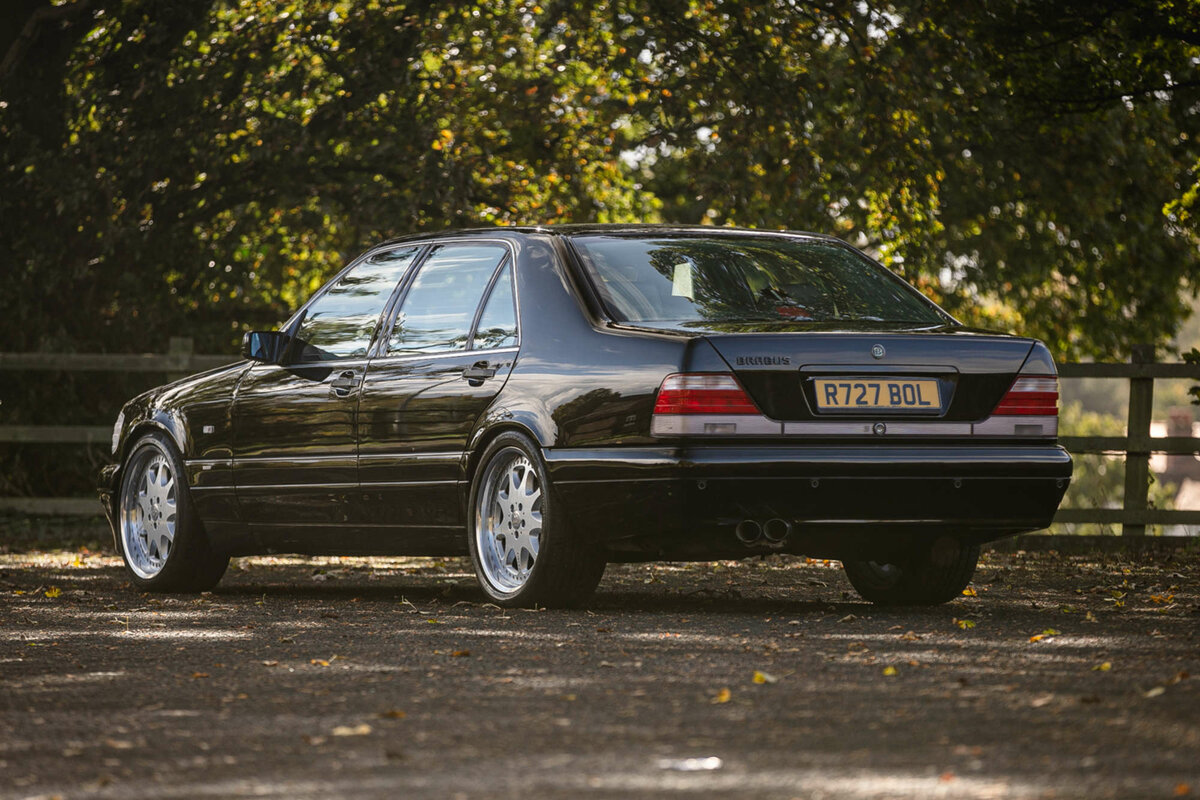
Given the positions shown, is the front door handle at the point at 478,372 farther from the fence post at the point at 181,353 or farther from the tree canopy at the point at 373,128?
the tree canopy at the point at 373,128

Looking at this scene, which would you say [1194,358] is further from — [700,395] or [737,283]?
[700,395]

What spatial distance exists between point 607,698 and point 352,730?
796mm

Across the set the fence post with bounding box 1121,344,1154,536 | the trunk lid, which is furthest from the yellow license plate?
the fence post with bounding box 1121,344,1154,536

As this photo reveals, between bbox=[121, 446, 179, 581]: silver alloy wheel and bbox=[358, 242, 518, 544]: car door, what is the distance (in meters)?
1.50

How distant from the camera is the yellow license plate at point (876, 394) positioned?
7152 mm

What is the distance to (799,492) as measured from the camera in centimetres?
711

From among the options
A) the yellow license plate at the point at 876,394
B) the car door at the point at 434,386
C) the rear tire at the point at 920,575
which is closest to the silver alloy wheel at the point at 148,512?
the car door at the point at 434,386

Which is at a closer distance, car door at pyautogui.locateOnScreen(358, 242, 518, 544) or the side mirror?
car door at pyautogui.locateOnScreen(358, 242, 518, 544)

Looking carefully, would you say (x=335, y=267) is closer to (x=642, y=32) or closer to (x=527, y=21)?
(x=527, y=21)

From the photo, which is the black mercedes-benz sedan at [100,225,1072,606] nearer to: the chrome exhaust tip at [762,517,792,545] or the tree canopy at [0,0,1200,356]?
the chrome exhaust tip at [762,517,792,545]

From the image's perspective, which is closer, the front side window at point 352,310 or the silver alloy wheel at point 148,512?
the front side window at point 352,310

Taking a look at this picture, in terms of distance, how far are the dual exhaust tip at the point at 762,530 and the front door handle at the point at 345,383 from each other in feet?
7.13

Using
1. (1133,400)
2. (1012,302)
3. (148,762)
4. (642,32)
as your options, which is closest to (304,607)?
(148,762)

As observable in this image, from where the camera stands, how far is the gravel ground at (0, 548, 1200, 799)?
13.4 feet
